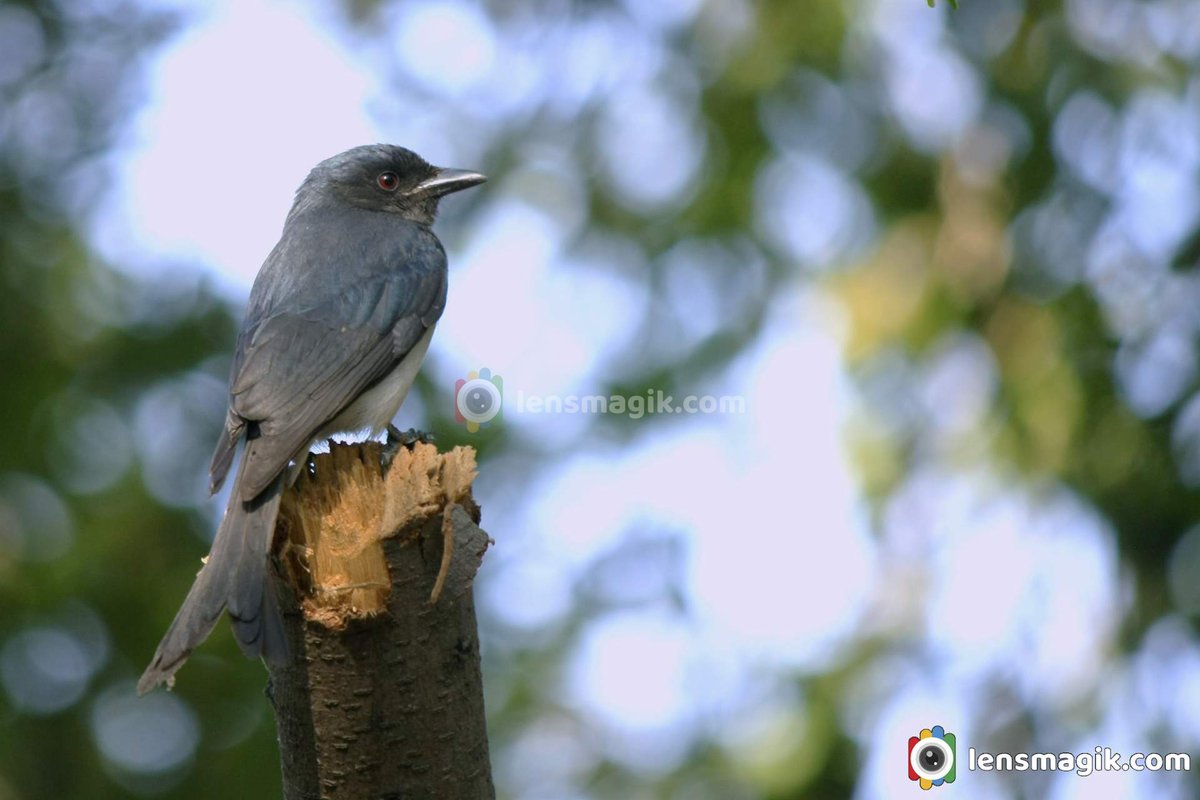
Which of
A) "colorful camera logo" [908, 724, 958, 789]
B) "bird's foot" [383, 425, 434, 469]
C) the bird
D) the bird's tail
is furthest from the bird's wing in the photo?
"colorful camera logo" [908, 724, 958, 789]

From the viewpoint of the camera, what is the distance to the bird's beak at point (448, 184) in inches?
273

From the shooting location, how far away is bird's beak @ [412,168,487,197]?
6934 millimetres

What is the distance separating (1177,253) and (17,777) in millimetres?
6917

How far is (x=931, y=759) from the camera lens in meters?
6.64

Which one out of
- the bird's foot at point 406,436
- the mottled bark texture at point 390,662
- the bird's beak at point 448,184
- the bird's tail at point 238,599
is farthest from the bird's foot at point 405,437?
the mottled bark texture at point 390,662

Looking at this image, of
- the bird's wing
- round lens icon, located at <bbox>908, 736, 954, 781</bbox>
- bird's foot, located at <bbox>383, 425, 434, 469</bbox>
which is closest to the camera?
the bird's wing

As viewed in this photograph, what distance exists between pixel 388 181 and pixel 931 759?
4.18m

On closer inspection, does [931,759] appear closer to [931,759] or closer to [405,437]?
[931,759]

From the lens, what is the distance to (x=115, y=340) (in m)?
7.86

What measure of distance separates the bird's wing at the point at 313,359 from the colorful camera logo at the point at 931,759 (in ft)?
10.9

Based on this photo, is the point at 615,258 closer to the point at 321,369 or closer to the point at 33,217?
the point at 321,369

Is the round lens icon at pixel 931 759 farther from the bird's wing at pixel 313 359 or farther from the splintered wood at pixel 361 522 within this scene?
the splintered wood at pixel 361 522

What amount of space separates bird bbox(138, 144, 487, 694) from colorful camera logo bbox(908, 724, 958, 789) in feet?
10.6

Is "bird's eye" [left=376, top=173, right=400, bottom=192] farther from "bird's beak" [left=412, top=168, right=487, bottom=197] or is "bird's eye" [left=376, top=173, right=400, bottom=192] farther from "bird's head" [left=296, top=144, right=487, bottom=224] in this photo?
"bird's beak" [left=412, top=168, right=487, bottom=197]
